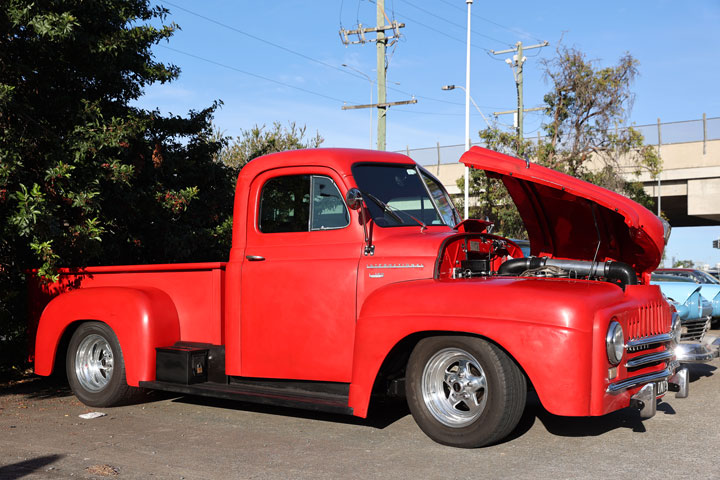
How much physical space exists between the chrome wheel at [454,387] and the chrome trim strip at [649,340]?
3.33ft

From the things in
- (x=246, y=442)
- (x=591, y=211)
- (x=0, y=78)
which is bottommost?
(x=246, y=442)

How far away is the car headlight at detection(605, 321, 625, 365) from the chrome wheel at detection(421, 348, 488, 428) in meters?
0.85

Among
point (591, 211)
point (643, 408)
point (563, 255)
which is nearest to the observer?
point (643, 408)

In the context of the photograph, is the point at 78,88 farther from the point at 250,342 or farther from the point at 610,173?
the point at 610,173

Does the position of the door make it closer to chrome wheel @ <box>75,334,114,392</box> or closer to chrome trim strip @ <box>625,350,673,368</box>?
chrome wheel @ <box>75,334,114,392</box>

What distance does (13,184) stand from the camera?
745cm

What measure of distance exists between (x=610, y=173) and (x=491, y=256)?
22159 mm

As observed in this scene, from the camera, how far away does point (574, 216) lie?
20.4 ft

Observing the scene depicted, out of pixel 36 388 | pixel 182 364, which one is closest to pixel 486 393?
pixel 182 364

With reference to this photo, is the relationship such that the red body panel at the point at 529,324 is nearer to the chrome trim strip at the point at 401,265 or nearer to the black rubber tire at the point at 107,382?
the chrome trim strip at the point at 401,265

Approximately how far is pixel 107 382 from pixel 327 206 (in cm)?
284

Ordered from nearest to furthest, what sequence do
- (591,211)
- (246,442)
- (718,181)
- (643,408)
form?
(643,408)
(246,442)
(591,211)
(718,181)

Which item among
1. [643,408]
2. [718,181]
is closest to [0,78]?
[643,408]

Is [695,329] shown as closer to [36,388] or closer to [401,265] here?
[401,265]
